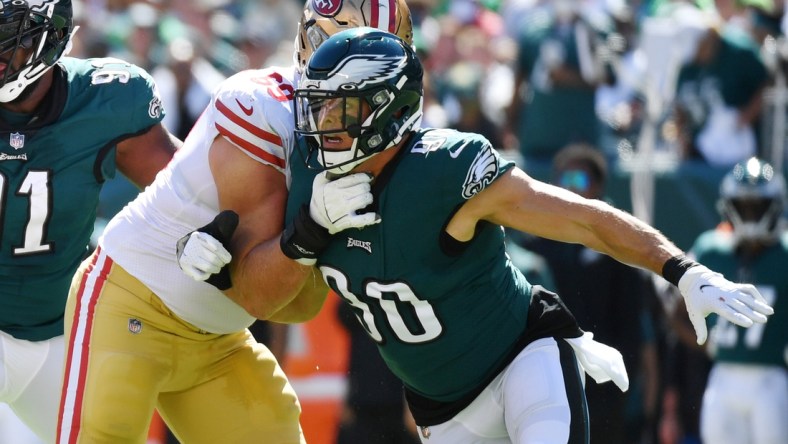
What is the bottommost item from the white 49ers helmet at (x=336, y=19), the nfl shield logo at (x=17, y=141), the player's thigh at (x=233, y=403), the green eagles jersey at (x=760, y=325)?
the green eagles jersey at (x=760, y=325)

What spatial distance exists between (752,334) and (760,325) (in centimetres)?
9

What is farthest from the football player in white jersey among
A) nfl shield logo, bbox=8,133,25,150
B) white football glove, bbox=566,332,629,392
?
white football glove, bbox=566,332,629,392

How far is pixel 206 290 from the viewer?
15.8ft

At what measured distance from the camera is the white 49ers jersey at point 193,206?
4.69 meters

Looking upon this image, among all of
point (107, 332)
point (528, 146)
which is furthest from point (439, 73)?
point (107, 332)

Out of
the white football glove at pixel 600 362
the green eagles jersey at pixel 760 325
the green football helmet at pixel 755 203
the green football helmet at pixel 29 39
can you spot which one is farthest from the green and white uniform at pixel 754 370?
the green football helmet at pixel 29 39

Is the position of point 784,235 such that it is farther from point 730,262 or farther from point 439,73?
point 439,73

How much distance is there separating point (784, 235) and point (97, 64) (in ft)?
13.8

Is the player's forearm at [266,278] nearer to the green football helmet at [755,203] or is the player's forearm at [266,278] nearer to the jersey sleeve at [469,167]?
the jersey sleeve at [469,167]

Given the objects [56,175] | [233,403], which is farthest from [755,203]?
[56,175]

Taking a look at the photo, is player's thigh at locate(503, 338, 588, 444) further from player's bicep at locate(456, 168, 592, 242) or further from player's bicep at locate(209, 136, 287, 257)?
player's bicep at locate(209, 136, 287, 257)

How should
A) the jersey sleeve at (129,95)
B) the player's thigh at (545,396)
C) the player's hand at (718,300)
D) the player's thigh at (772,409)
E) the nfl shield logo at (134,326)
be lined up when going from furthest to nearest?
the player's thigh at (772,409)
the jersey sleeve at (129,95)
the nfl shield logo at (134,326)
the player's thigh at (545,396)
the player's hand at (718,300)

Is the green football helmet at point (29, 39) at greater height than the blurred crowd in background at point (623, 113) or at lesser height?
greater

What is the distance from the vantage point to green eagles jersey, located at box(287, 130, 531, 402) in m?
4.36
